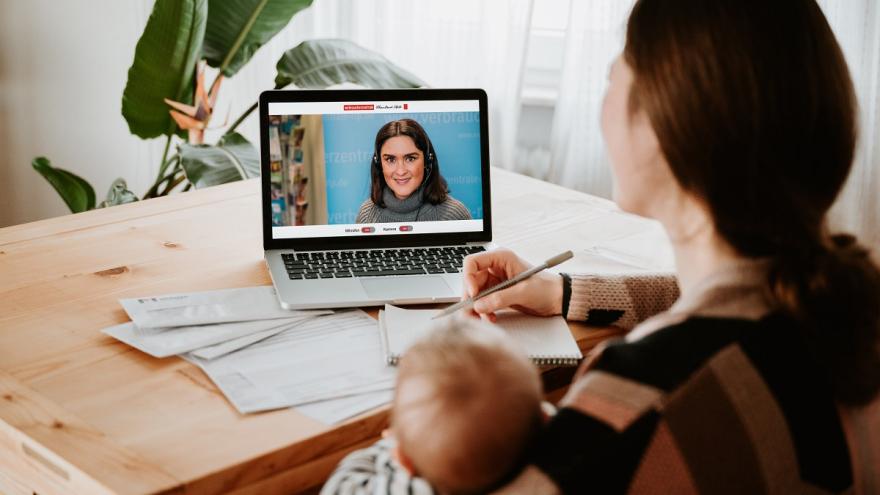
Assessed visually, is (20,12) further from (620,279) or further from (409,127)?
(620,279)

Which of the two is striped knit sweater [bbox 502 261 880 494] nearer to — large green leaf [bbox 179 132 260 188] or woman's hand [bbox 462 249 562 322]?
woman's hand [bbox 462 249 562 322]

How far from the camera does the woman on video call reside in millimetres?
1502

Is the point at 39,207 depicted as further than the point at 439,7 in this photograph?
Yes

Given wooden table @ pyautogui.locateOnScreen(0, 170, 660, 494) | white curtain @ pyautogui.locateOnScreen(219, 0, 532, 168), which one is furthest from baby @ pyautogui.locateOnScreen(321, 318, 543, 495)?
white curtain @ pyautogui.locateOnScreen(219, 0, 532, 168)

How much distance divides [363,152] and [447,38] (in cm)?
159

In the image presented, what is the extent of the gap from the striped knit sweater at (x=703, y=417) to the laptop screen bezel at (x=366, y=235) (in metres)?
0.74

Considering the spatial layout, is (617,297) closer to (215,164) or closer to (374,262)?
(374,262)

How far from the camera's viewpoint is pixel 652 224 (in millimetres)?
1712

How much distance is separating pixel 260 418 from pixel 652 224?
35.6 inches

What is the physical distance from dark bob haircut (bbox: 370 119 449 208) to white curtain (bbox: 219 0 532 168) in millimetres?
1412

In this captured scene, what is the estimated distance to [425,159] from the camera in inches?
59.6

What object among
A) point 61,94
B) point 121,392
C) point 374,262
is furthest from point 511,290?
point 61,94

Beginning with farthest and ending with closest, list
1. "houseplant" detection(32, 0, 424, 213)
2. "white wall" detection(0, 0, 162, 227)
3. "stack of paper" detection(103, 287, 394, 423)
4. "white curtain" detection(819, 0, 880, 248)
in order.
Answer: "white wall" detection(0, 0, 162, 227), "white curtain" detection(819, 0, 880, 248), "houseplant" detection(32, 0, 424, 213), "stack of paper" detection(103, 287, 394, 423)

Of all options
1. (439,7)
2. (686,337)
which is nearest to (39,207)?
(439,7)
